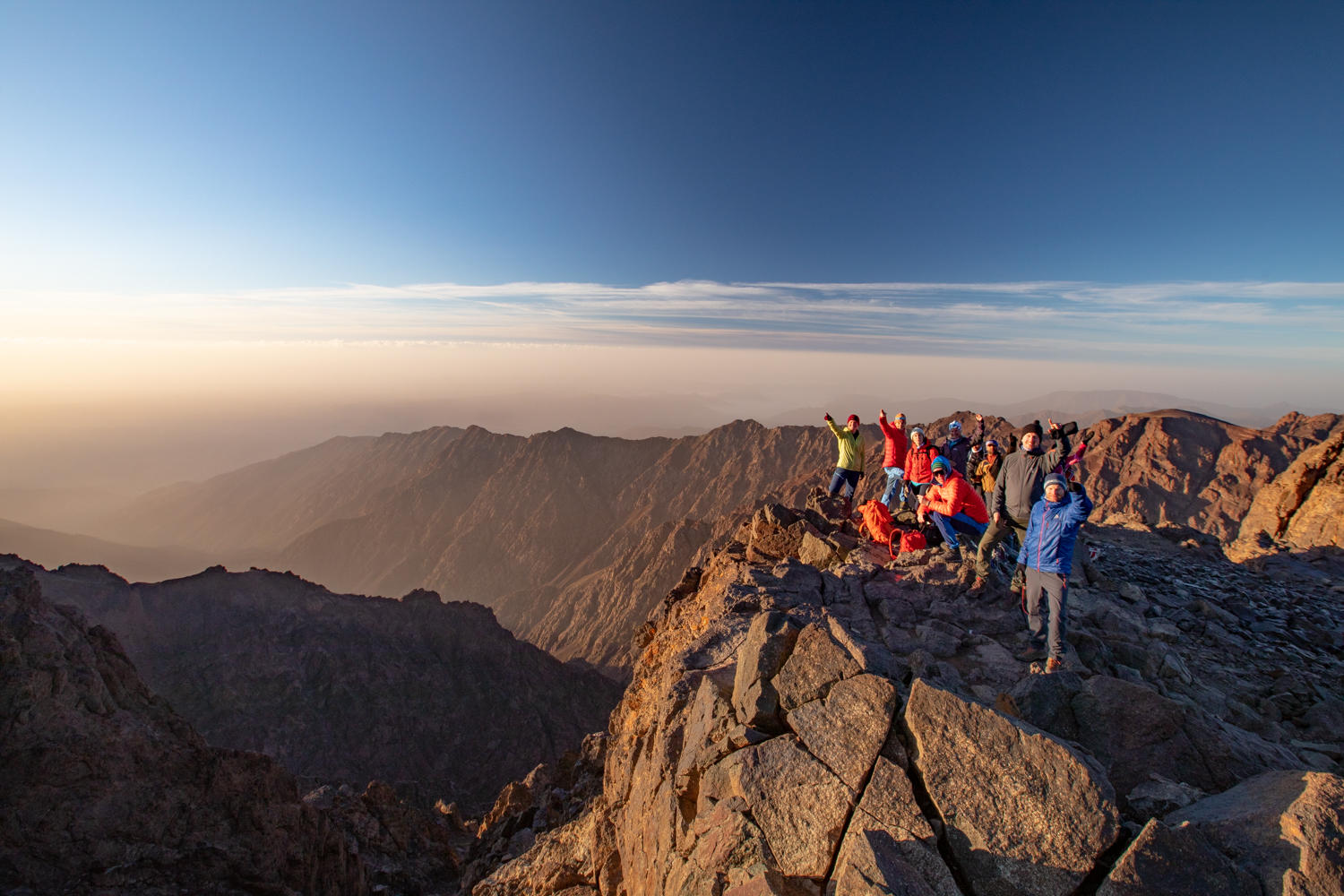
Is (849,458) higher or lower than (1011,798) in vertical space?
higher

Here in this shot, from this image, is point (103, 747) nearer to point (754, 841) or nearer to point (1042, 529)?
point (754, 841)

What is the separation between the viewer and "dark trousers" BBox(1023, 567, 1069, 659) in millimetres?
6504

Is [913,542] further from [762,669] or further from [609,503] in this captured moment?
[609,503]

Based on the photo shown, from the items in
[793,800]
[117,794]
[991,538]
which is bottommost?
[117,794]

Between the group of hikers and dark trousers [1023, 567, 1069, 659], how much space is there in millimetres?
10

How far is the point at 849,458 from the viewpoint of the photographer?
12.9 meters

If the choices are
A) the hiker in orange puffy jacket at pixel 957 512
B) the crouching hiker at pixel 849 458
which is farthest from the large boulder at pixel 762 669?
the crouching hiker at pixel 849 458

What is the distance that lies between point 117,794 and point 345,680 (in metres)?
20.4

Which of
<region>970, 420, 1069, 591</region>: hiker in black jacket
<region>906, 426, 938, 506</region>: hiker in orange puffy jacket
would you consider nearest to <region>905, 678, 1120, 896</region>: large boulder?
<region>970, 420, 1069, 591</region>: hiker in black jacket

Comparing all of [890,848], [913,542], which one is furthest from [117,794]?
[913,542]

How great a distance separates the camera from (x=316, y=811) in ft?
46.4

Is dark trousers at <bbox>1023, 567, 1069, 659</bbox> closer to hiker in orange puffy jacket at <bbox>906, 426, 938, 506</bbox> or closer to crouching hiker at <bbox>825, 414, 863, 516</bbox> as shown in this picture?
hiker in orange puffy jacket at <bbox>906, 426, 938, 506</bbox>

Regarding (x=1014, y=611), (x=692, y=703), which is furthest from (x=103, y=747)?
(x=1014, y=611)

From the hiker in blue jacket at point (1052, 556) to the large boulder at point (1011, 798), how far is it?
293cm
